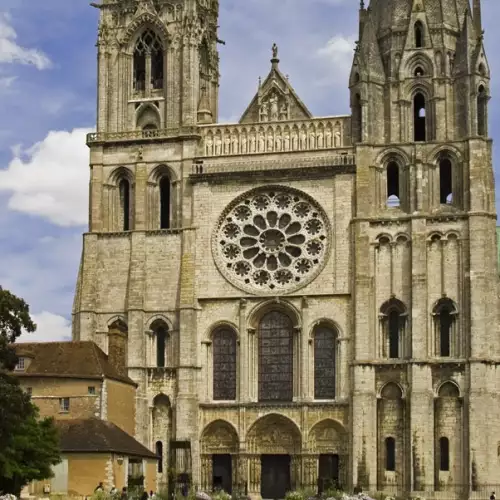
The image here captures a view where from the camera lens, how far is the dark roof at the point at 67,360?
176ft

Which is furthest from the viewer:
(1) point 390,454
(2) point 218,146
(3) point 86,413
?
(2) point 218,146

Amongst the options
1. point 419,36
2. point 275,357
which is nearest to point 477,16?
point 419,36

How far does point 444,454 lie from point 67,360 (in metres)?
15.4

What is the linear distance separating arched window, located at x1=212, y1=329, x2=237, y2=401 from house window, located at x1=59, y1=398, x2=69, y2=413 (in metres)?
7.50

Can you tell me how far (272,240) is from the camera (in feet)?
194

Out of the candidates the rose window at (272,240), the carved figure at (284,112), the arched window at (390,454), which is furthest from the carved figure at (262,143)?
the arched window at (390,454)

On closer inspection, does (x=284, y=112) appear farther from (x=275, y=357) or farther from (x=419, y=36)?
(x=275, y=357)

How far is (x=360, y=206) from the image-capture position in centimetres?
5741

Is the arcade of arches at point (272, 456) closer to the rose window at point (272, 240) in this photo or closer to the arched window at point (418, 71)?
the rose window at point (272, 240)

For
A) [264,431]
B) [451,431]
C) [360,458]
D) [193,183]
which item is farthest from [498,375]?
[193,183]

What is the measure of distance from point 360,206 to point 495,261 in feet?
19.7

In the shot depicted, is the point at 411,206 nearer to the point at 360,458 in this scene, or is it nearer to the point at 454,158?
the point at 454,158

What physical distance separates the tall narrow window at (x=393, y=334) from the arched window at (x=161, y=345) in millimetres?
9563

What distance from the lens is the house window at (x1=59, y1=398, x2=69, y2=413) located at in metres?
53.1
